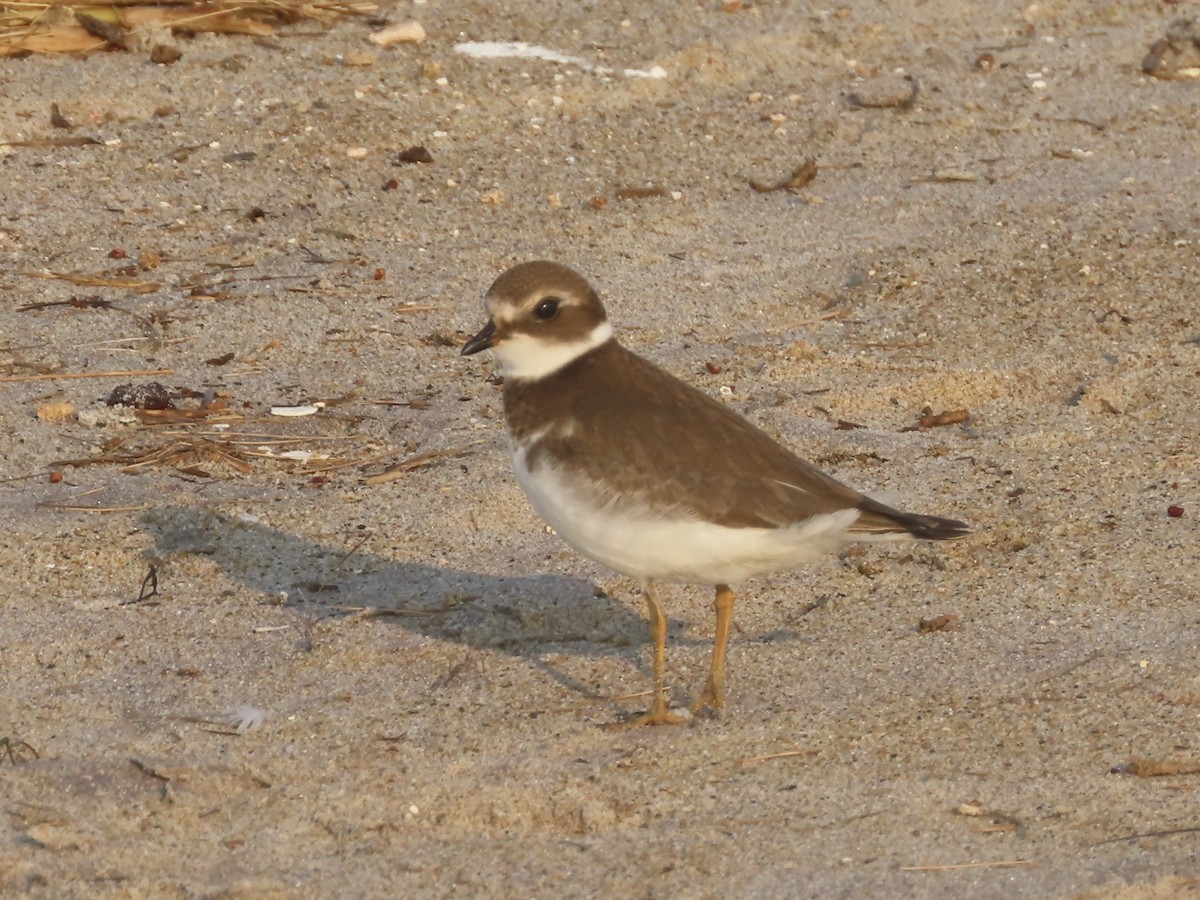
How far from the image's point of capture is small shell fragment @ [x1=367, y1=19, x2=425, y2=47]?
31.0 feet

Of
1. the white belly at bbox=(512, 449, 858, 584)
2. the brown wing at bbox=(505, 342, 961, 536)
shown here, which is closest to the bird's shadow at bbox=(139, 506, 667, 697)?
the white belly at bbox=(512, 449, 858, 584)

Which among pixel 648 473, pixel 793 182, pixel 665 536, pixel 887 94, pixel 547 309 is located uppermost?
pixel 547 309

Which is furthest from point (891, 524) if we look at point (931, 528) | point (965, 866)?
point (965, 866)

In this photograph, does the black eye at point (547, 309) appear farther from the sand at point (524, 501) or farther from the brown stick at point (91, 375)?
the brown stick at point (91, 375)

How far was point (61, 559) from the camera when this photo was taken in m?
5.47

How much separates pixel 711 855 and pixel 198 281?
424cm

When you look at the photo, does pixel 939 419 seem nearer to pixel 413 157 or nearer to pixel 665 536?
pixel 665 536

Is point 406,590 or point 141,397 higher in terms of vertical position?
point 141,397

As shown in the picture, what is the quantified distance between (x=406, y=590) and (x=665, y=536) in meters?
1.30

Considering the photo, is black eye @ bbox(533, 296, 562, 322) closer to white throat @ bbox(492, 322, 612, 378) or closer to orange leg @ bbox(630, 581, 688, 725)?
white throat @ bbox(492, 322, 612, 378)

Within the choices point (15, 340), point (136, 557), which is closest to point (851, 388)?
point (136, 557)

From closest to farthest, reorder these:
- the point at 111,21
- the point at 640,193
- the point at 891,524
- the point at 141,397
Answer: the point at 891,524 < the point at 141,397 < the point at 640,193 < the point at 111,21

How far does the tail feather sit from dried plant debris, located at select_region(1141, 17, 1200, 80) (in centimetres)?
592

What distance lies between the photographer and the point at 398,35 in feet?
31.1
